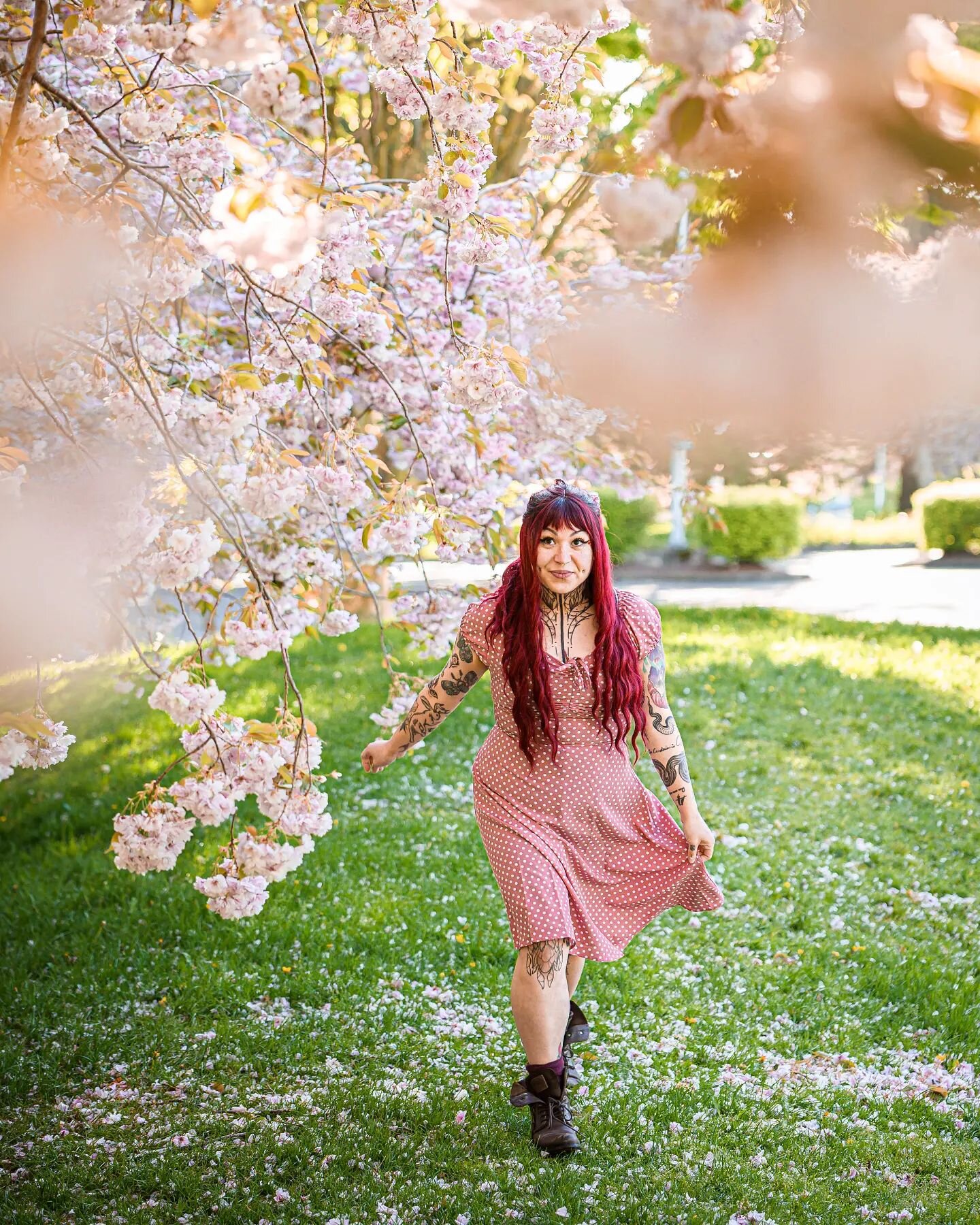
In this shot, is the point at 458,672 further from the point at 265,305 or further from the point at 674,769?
the point at 265,305

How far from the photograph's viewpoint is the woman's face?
291 cm

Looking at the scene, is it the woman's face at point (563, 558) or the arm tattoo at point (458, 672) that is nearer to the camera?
the woman's face at point (563, 558)

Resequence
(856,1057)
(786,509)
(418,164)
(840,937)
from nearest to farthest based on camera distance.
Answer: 1. (856,1057)
2. (840,937)
3. (418,164)
4. (786,509)

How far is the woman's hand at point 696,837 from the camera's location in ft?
9.70

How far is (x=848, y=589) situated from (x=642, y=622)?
37.7 ft

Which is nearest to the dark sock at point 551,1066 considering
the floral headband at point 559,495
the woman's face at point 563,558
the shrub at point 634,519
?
the woman's face at point 563,558

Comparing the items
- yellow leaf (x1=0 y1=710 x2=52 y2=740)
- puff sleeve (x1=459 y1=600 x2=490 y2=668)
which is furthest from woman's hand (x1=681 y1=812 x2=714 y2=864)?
yellow leaf (x1=0 y1=710 x2=52 y2=740)

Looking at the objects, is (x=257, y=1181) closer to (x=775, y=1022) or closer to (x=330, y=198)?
(x=775, y=1022)

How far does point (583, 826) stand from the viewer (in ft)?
9.61

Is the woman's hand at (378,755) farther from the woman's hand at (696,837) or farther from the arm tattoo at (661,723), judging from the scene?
the woman's hand at (696,837)

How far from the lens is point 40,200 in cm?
256

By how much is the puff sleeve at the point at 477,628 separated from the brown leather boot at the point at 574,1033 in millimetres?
1018

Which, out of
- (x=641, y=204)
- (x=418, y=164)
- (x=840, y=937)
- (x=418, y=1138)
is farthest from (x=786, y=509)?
(x=641, y=204)

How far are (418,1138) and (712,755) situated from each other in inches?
158
